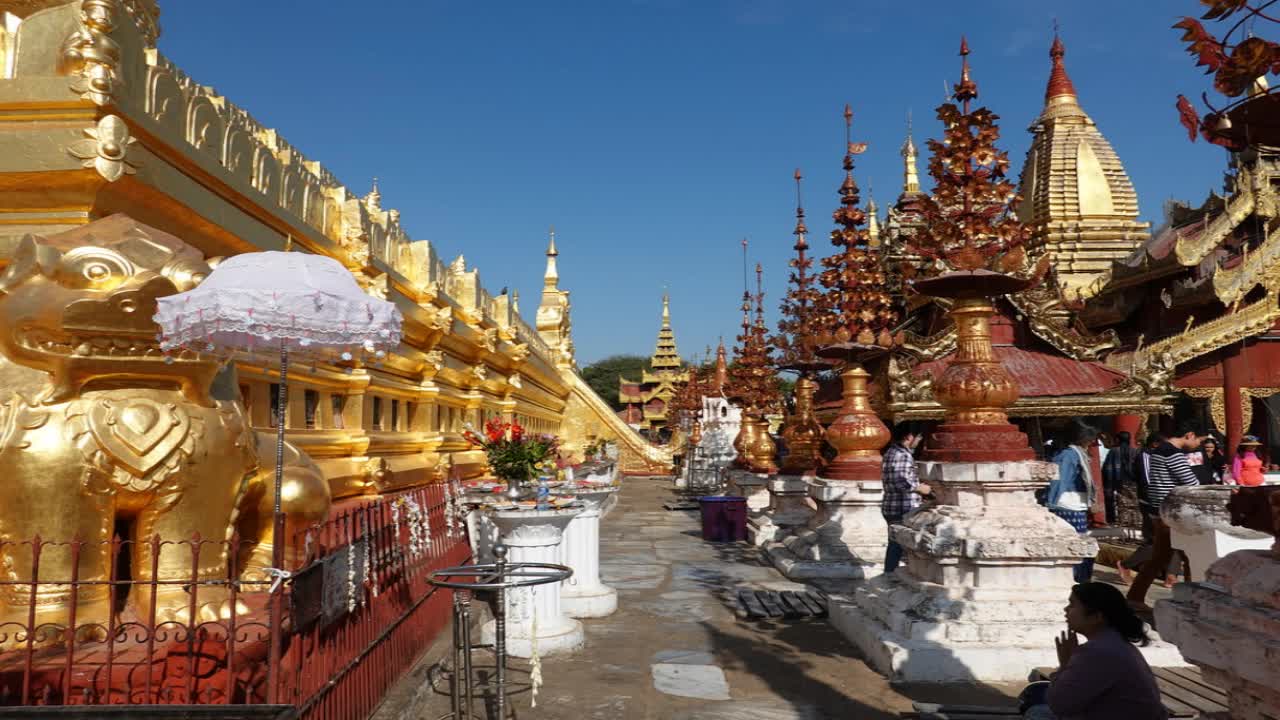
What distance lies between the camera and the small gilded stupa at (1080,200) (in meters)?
23.2

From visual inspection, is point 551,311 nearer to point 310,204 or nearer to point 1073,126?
point 1073,126

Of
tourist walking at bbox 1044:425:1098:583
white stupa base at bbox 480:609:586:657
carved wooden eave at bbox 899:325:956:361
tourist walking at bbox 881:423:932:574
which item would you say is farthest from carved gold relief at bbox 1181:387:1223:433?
white stupa base at bbox 480:609:586:657

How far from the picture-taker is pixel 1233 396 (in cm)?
1762

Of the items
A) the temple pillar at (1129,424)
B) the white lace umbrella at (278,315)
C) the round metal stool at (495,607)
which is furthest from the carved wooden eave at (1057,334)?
the white lace umbrella at (278,315)

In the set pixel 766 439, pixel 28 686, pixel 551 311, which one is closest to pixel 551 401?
pixel 551 311

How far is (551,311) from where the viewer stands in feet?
112

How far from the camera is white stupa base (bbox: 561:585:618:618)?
7625mm

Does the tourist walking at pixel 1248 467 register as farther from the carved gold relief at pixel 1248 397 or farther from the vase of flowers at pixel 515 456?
the vase of flowers at pixel 515 456

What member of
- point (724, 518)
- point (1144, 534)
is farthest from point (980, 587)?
point (724, 518)

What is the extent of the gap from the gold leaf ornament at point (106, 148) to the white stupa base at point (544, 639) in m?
3.78

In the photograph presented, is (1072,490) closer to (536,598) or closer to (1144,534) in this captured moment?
(1144,534)

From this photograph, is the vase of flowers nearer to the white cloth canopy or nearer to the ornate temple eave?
the white cloth canopy

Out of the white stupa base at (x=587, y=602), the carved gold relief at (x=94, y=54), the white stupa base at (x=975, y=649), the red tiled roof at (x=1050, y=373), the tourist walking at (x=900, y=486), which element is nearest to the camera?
the carved gold relief at (x=94, y=54)

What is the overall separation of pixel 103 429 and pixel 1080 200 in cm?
2475
